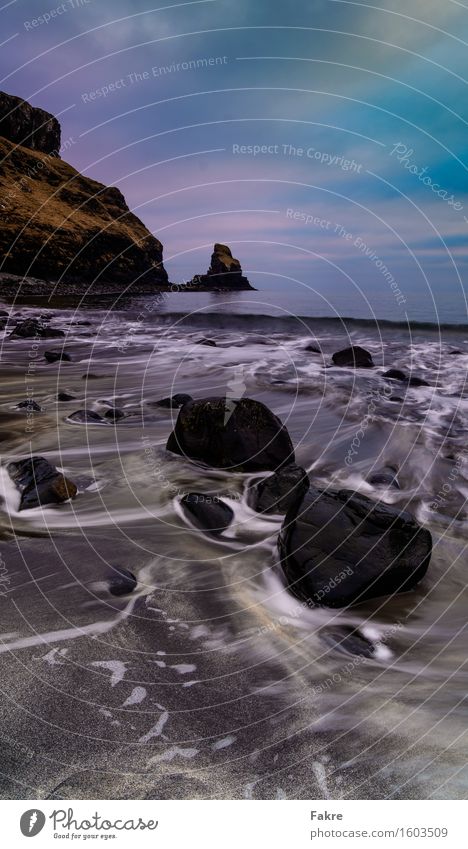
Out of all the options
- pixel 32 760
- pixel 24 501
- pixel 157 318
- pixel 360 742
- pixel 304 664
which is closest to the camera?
pixel 32 760

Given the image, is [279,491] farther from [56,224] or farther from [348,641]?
[56,224]

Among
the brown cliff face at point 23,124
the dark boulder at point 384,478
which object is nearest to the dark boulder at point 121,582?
the dark boulder at point 384,478

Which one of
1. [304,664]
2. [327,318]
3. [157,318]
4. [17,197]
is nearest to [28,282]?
[17,197]

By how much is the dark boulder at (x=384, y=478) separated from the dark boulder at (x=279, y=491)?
166 centimetres

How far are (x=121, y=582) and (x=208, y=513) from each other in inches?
49.6

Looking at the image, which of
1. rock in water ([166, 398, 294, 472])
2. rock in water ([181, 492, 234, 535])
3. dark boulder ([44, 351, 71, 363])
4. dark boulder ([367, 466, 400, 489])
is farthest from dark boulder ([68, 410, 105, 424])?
dark boulder ([44, 351, 71, 363])

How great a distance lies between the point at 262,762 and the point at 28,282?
4587 centimetres

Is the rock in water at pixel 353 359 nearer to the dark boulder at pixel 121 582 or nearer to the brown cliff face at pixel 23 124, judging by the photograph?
the dark boulder at pixel 121 582

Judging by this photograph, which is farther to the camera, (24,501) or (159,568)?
(24,501)

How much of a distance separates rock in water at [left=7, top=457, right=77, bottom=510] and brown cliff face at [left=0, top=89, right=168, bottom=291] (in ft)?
117

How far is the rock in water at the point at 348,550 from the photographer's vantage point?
3244 millimetres

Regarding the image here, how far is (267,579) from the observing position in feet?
11.7

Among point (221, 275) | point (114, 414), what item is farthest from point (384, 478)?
point (221, 275)
